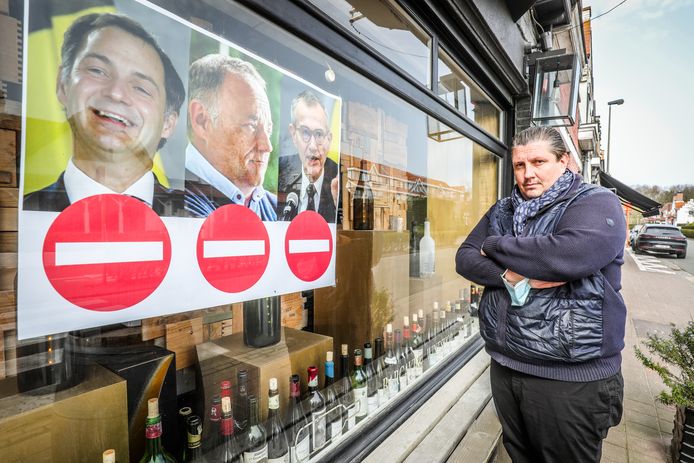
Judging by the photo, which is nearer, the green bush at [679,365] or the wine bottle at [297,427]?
the wine bottle at [297,427]

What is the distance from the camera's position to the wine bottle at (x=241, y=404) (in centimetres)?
140

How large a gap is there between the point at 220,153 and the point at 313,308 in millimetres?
1205

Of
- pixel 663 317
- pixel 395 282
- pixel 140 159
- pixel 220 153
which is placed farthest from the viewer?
pixel 663 317

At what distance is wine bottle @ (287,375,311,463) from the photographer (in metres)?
1.37

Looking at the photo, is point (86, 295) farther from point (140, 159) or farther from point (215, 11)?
point (215, 11)

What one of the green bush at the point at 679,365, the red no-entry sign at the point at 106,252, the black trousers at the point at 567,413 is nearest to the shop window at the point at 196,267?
the red no-entry sign at the point at 106,252

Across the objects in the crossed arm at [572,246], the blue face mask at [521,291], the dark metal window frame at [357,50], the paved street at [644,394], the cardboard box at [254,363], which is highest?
the dark metal window frame at [357,50]

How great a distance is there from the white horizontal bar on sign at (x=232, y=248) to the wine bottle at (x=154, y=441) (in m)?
0.48

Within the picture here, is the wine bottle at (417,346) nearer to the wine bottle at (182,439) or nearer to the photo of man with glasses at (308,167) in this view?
the photo of man with glasses at (308,167)

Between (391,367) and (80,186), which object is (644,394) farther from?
(80,186)

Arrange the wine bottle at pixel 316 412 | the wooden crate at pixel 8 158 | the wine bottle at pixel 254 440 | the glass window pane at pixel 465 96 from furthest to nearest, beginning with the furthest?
the glass window pane at pixel 465 96 < the wine bottle at pixel 316 412 < the wine bottle at pixel 254 440 < the wooden crate at pixel 8 158

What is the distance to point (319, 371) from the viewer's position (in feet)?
5.72

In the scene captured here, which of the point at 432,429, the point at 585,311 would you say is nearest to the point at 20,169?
the point at 585,311

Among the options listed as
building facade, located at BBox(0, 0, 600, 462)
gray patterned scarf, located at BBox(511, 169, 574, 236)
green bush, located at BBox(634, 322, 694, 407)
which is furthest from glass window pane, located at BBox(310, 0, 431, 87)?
green bush, located at BBox(634, 322, 694, 407)
